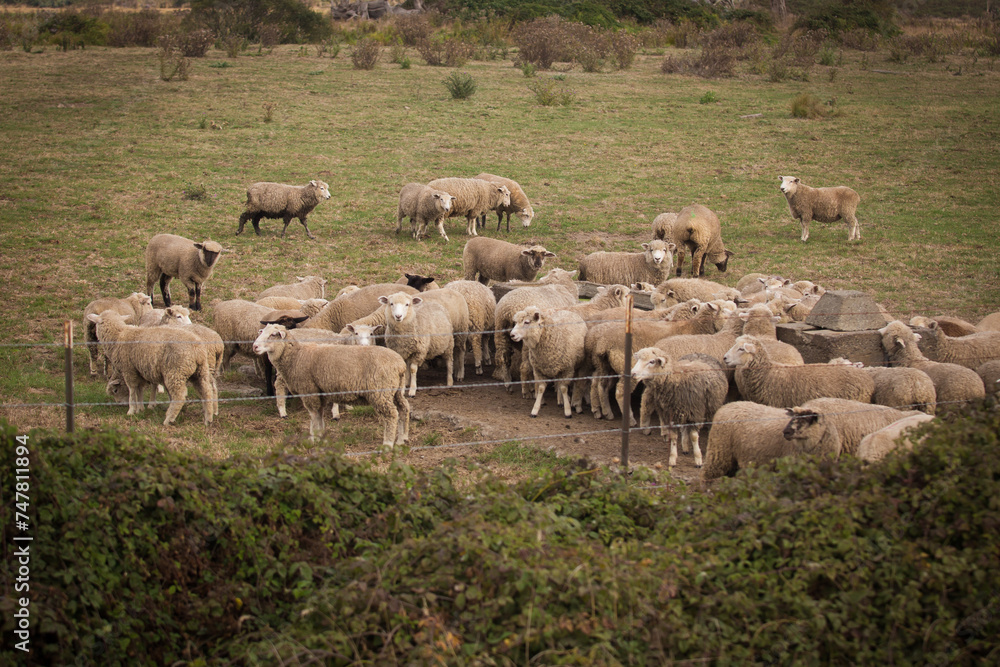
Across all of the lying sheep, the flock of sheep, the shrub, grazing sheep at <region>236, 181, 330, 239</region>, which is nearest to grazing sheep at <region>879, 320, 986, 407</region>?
the flock of sheep

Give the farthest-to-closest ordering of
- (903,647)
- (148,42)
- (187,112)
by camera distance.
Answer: (148,42)
(187,112)
(903,647)

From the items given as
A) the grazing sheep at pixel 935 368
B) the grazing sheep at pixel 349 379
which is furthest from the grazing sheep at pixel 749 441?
the grazing sheep at pixel 349 379

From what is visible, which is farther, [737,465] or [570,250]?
[570,250]

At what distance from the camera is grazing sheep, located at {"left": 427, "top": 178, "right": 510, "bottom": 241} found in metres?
17.9

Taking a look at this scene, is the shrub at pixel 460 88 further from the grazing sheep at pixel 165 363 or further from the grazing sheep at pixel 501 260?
the grazing sheep at pixel 165 363

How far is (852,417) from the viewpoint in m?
6.97

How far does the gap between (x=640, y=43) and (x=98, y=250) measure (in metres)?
30.8

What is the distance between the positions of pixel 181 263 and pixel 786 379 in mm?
9432

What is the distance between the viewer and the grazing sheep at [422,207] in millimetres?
17094

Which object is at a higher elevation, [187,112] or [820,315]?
[187,112]

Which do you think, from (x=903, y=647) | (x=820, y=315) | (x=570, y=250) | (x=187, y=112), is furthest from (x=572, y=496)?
(x=187, y=112)

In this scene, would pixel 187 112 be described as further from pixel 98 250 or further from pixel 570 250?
pixel 570 250

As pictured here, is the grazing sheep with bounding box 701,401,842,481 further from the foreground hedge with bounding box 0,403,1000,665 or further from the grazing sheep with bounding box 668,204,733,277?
the grazing sheep with bounding box 668,204,733,277

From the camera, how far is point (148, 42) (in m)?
37.2
